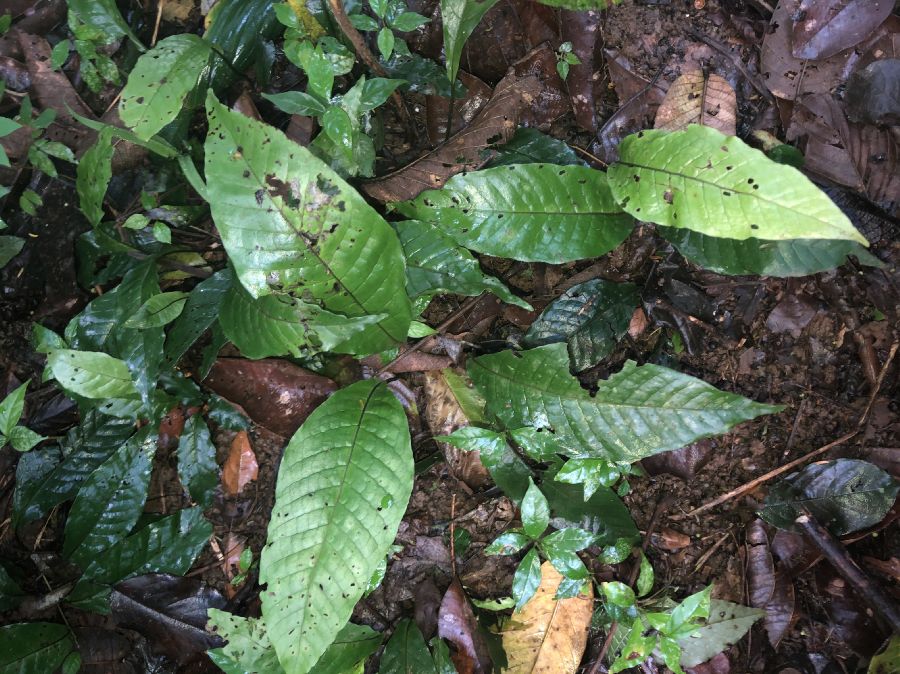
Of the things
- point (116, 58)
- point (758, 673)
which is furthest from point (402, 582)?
point (116, 58)

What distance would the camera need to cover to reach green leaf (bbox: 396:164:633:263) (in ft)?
5.74

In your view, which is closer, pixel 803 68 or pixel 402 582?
pixel 803 68

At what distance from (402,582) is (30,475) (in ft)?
4.31

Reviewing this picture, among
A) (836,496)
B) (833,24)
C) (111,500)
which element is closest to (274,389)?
(111,500)

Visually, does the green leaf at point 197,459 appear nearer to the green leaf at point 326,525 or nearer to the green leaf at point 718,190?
the green leaf at point 326,525

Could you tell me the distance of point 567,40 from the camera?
2.00 meters

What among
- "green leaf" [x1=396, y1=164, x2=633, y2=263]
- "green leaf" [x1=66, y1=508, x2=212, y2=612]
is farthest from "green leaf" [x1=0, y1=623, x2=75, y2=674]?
"green leaf" [x1=396, y1=164, x2=633, y2=263]

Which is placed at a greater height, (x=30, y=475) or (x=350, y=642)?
(x=30, y=475)

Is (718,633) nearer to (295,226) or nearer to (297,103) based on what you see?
(295,226)

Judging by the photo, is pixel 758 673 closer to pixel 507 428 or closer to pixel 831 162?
pixel 507 428

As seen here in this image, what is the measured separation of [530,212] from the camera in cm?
176

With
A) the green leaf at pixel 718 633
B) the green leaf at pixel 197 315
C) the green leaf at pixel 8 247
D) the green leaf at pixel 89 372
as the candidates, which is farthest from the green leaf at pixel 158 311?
the green leaf at pixel 718 633

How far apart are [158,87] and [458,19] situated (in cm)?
84

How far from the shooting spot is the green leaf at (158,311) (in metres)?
1.82
